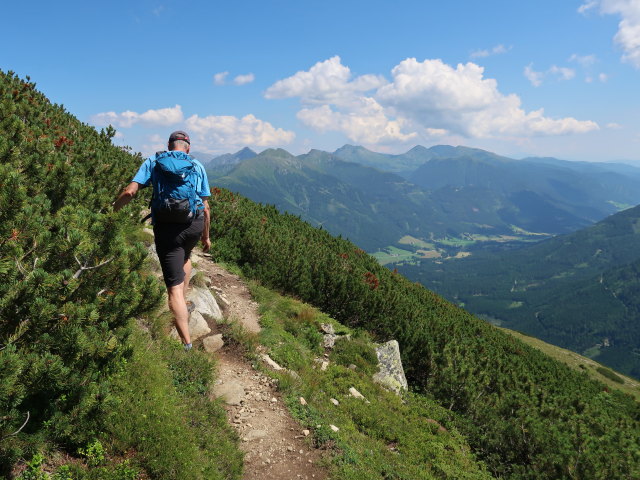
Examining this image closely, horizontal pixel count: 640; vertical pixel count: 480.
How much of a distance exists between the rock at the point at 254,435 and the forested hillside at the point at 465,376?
21.5ft

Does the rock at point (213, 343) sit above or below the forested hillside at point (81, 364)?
below

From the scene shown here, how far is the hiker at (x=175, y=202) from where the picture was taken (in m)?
5.00

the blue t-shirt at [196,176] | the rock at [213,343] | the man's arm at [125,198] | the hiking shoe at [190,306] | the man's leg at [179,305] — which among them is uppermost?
the blue t-shirt at [196,176]

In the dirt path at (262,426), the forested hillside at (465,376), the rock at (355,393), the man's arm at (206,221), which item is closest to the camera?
the dirt path at (262,426)

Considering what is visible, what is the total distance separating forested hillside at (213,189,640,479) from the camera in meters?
9.31

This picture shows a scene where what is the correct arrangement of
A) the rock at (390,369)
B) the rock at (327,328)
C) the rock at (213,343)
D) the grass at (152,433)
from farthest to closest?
the rock at (327,328) → the rock at (390,369) → the rock at (213,343) → the grass at (152,433)

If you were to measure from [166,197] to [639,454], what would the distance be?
13856 millimetres

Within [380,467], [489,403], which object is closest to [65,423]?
[380,467]

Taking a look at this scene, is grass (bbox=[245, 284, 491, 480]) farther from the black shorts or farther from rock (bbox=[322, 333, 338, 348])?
the black shorts

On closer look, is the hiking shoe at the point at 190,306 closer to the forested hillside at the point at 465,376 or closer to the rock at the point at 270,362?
the rock at the point at 270,362

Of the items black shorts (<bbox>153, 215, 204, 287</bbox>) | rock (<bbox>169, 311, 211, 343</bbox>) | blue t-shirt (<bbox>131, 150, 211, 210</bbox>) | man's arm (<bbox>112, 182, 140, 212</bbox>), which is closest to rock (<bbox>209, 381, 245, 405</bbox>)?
rock (<bbox>169, 311, 211, 343</bbox>)

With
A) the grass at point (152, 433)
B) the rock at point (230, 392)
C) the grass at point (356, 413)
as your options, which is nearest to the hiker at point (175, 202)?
the grass at point (152, 433)

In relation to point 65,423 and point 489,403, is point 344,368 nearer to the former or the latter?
point 489,403

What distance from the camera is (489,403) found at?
1194cm
